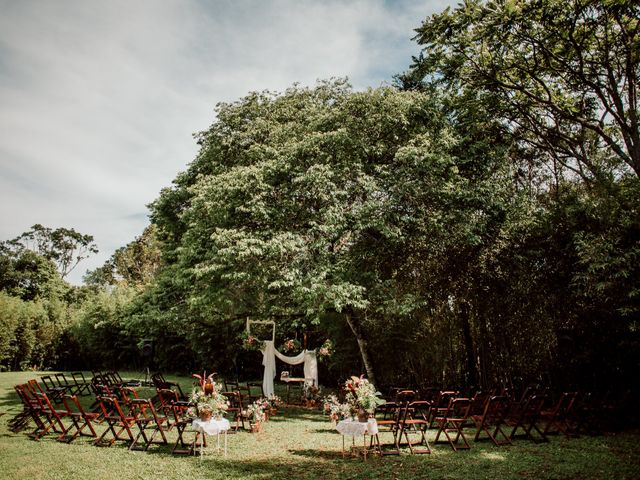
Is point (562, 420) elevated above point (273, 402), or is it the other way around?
point (562, 420)

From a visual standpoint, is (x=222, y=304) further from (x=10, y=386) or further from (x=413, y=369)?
(x=10, y=386)

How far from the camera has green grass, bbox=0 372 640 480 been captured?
574cm

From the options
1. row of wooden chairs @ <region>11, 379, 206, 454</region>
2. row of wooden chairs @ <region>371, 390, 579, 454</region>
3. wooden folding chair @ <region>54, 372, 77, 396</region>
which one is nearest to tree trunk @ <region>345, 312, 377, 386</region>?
row of wooden chairs @ <region>371, 390, 579, 454</region>

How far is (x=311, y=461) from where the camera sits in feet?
21.6

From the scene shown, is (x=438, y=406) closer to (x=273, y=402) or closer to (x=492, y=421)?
(x=492, y=421)

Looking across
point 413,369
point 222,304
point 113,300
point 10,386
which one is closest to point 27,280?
point 113,300

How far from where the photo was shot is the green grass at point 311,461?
5.74m

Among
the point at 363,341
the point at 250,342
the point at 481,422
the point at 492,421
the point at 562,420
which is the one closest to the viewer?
the point at 481,422

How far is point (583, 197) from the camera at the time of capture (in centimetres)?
1024

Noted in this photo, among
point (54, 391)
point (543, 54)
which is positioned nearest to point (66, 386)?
point (54, 391)

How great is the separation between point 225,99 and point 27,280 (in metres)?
32.1

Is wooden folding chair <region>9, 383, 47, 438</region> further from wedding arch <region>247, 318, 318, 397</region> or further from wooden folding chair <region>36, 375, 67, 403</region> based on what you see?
wedding arch <region>247, 318, 318, 397</region>

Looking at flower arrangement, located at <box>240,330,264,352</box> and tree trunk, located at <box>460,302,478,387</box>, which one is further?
flower arrangement, located at <box>240,330,264,352</box>

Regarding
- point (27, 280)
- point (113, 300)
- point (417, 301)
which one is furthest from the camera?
point (27, 280)
